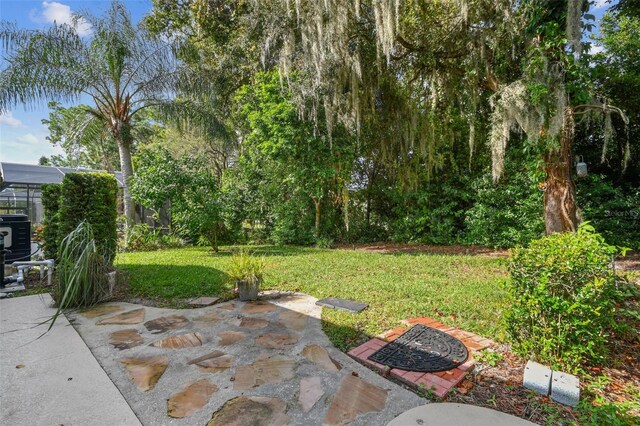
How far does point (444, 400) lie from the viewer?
65.6 inches

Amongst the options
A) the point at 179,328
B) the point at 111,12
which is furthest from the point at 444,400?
the point at 111,12

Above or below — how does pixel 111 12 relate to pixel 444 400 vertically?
above

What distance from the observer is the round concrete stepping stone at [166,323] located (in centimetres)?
256

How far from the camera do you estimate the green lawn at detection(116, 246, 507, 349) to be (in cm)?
271

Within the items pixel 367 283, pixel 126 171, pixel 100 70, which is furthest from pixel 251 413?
pixel 100 70

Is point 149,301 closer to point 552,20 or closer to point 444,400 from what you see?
point 444,400

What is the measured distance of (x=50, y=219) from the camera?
→ 4.29 metres

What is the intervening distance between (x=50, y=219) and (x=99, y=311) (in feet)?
7.60

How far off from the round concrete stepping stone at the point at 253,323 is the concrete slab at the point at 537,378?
194 centimetres

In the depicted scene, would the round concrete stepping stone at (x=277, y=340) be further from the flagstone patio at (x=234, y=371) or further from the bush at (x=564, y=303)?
the bush at (x=564, y=303)

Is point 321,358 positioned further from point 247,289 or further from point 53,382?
point 53,382

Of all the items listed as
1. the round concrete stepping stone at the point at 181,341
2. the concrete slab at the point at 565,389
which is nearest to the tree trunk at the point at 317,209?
the round concrete stepping stone at the point at 181,341

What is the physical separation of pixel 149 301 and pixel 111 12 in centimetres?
659

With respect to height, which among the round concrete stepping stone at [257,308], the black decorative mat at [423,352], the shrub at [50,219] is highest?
the shrub at [50,219]
